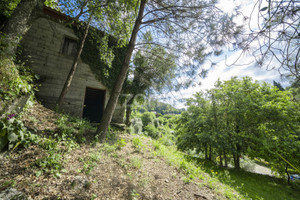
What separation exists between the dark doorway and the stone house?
1193 mm


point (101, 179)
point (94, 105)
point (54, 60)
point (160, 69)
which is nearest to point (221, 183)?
point (101, 179)

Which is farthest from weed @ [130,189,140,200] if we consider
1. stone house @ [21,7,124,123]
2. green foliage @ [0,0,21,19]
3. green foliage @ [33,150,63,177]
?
green foliage @ [0,0,21,19]

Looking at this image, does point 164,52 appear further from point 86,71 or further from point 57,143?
point 86,71

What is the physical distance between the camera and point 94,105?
870 cm

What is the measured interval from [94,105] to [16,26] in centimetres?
597

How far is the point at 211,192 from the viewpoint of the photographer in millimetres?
3086

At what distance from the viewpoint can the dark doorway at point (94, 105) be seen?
823 centimetres

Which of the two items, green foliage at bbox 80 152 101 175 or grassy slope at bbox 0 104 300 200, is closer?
grassy slope at bbox 0 104 300 200

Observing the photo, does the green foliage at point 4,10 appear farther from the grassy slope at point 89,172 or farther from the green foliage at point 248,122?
the green foliage at point 248,122

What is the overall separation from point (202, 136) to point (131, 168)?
19.0 ft

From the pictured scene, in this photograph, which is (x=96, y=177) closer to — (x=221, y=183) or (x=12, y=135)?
(x=12, y=135)

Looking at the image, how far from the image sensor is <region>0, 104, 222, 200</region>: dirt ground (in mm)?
1923

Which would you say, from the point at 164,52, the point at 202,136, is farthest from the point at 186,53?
the point at 202,136

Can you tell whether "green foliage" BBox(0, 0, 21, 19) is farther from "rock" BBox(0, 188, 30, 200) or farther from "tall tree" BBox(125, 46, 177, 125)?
"rock" BBox(0, 188, 30, 200)
